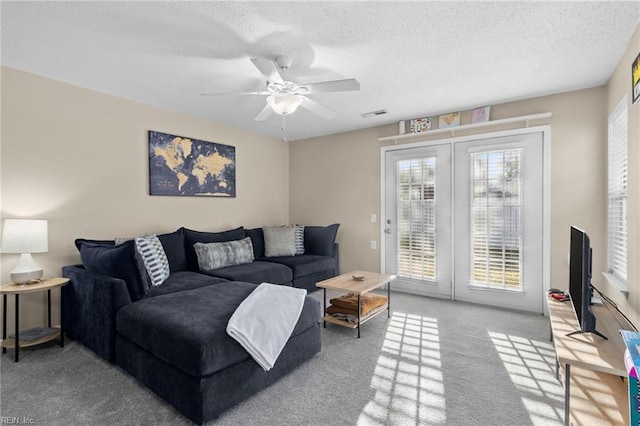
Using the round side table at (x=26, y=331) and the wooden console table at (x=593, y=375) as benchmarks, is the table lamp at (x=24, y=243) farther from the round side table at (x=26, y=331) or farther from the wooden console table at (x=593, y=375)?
the wooden console table at (x=593, y=375)

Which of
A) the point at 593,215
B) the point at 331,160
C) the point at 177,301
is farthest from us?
the point at 331,160

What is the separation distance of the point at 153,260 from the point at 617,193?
4061 millimetres

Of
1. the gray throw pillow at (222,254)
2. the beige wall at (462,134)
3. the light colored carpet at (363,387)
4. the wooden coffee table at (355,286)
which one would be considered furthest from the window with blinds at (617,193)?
the gray throw pillow at (222,254)

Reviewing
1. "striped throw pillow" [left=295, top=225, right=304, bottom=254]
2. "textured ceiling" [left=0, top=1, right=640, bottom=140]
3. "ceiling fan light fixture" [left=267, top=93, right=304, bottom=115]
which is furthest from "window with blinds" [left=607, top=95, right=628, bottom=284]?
"striped throw pillow" [left=295, top=225, right=304, bottom=254]

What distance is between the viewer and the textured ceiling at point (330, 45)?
1.91m

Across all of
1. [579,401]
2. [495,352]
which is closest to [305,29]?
[579,401]

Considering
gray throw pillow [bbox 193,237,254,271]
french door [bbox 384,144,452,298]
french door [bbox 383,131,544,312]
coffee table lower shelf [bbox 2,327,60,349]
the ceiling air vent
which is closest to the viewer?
coffee table lower shelf [bbox 2,327,60,349]

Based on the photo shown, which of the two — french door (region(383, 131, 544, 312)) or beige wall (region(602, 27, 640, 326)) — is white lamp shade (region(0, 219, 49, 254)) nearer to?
french door (region(383, 131, 544, 312))

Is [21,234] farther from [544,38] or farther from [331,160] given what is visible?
[544,38]

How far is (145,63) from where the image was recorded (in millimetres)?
2572

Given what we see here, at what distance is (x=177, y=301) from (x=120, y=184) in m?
1.83

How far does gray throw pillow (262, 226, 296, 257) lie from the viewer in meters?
4.46

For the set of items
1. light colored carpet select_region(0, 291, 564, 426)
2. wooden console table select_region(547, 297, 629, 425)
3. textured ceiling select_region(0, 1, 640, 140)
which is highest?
textured ceiling select_region(0, 1, 640, 140)

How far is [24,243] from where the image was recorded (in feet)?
8.09
